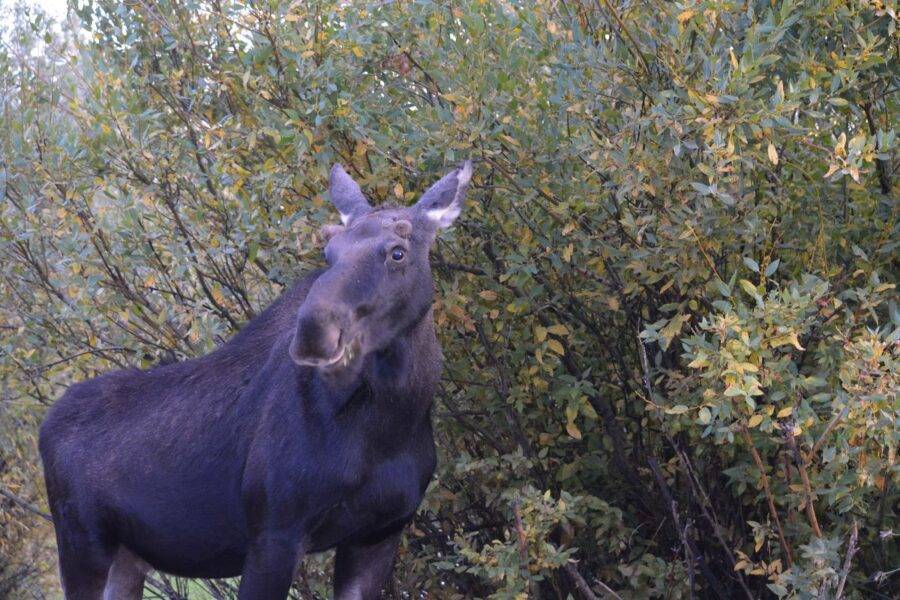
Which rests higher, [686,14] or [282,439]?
[686,14]

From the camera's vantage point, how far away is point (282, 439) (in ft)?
18.1

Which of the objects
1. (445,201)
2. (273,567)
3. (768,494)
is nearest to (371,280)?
(445,201)

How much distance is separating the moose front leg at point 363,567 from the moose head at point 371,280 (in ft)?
3.46

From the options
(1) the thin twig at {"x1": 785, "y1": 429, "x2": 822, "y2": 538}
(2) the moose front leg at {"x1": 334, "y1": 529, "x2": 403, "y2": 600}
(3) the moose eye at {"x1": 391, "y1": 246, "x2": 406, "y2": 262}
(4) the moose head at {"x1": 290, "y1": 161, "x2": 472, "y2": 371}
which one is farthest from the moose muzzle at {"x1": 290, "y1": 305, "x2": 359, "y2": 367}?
(1) the thin twig at {"x1": 785, "y1": 429, "x2": 822, "y2": 538}

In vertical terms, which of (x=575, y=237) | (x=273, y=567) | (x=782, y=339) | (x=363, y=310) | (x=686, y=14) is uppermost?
(x=686, y=14)

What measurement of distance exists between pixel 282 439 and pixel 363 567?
30.0 inches

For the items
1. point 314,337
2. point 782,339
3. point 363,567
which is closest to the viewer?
point 314,337

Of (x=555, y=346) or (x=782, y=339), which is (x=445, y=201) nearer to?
(x=555, y=346)

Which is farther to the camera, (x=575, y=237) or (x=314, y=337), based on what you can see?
(x=575, y=237)

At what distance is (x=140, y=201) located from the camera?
749 centimetres

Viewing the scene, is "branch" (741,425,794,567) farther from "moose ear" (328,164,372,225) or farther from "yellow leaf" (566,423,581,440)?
"moose ear" (328,164,372,225)

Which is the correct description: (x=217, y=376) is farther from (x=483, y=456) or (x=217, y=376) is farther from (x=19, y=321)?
(x=19, y=321)

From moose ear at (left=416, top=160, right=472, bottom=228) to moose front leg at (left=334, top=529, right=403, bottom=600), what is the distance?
1.45 metres

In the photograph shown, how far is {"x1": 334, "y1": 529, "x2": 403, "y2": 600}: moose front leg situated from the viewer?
226 inches
